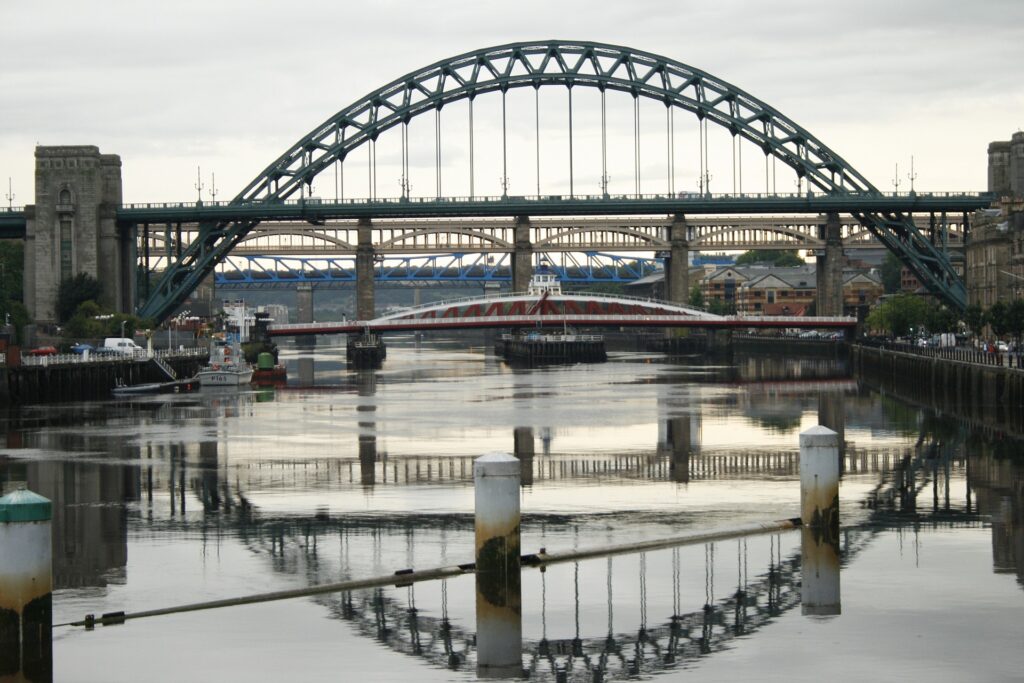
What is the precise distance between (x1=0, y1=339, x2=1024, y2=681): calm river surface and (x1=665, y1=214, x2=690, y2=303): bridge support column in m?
84.8

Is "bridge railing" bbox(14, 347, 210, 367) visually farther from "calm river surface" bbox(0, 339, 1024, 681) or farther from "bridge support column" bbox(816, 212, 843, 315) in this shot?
"bridge support column" bbox(816, 212, 843, 315)

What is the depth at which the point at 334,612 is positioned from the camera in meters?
24.3

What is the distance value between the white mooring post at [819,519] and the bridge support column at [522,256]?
119 m

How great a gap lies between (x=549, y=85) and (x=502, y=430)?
81739 millimetres

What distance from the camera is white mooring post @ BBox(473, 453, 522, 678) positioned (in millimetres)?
22062

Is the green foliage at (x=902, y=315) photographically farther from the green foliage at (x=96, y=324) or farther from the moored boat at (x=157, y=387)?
the moored boat at (x=157, y=387)

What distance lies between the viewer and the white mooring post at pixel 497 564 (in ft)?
72.4

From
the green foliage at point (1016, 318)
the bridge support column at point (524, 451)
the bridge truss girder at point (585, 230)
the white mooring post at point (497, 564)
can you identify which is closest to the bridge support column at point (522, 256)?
the bridge truss girder at point (585, 230)

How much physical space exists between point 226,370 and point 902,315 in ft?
187

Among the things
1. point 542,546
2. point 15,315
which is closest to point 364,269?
point 15,315

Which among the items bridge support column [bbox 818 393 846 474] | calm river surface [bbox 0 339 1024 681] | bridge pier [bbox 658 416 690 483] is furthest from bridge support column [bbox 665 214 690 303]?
calm river surface [bbox 0 339 1024 681]

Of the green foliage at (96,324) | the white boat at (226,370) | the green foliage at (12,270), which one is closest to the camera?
the white boat at (226,370)

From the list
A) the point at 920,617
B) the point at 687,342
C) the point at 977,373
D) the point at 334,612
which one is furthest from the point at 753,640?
the point at 687,342

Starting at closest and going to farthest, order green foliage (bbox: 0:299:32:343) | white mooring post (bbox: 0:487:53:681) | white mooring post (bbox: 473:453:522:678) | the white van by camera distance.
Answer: white mooring post (bbox: 0:487:53:681)
white mooring post (bbox: 473:453:522:678)
the white van
green foliage (bbox: 0:299:32:343)
